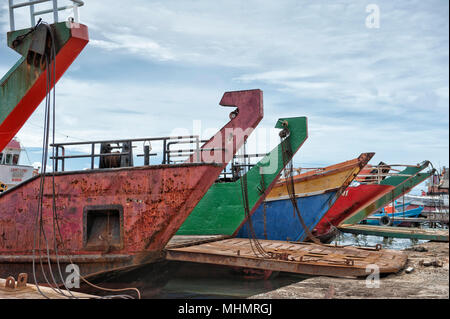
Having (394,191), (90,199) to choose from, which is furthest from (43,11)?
(394,191)

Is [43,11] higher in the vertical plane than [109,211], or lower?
higher

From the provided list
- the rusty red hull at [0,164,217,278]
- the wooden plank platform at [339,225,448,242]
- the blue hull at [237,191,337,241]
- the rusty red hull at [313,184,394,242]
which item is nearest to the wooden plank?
the rusty red hull at [0,164,217,278]

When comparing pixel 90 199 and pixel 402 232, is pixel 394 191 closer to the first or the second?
pixel 402 232

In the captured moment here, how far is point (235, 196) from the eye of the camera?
38.4 ft

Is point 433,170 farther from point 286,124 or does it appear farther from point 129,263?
point 129,263

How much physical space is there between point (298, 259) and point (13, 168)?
67.4 ft

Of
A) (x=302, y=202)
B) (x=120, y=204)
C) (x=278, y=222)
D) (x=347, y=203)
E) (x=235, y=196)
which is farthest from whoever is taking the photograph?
(x=347, y=203)

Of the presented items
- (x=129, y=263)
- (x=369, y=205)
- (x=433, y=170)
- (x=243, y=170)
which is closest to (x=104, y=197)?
(x=129, y=263)

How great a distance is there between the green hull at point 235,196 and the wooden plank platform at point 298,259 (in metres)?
1.29

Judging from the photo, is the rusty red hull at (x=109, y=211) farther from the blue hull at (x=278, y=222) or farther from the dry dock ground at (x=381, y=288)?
the blue hull at (x=278, y=222)

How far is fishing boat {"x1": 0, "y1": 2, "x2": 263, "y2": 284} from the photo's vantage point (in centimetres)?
797

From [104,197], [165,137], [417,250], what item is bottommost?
[417,250]
